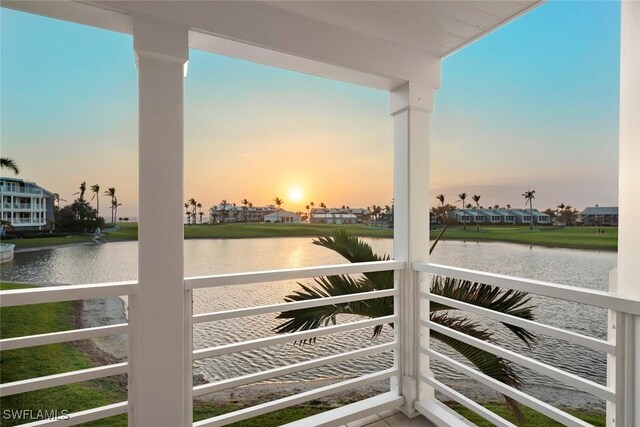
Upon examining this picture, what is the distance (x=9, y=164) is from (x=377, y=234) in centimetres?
228

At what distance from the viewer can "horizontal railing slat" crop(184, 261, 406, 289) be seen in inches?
64.5

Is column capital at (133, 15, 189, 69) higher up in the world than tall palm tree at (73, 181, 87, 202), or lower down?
higher up

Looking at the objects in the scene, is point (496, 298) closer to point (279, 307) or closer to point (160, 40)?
point (279, 307)

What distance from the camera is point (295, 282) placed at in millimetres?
2107

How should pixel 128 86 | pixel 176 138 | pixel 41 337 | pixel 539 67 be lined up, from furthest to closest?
pixel 539 67 < pixel 128 86 < pixel 176 138 < pixel 41 337

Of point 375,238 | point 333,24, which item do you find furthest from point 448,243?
point 333,24

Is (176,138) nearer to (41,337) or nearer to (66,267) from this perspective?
(66,267)

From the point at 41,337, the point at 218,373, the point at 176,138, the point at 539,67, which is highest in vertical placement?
the point at 539,67

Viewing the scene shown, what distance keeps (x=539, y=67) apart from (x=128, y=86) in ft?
9.26

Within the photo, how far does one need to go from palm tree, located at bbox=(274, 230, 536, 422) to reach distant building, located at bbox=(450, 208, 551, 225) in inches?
22.2

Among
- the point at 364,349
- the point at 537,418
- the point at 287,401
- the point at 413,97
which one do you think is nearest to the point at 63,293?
the point at 287,401

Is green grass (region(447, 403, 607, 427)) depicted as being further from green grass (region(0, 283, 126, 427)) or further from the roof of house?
green grass (region(0, 283, 126, 427))

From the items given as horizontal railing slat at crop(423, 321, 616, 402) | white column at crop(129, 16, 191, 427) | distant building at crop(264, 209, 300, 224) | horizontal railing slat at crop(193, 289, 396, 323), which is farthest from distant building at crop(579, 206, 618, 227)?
white column at crop(129, 16, 191, 427)

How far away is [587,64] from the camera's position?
196cm
